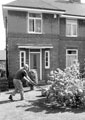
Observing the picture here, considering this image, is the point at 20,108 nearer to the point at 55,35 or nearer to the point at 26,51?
the point at 26,51

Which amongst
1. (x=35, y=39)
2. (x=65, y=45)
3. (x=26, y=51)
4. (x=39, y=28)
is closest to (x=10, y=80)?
(x=26, y=51)

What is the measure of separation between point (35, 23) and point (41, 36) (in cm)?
124

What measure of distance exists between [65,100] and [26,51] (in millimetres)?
7578

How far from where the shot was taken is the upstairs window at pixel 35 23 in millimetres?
14180

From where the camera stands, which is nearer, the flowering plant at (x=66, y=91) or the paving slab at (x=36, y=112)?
the paving slab at (x=36, y=112)

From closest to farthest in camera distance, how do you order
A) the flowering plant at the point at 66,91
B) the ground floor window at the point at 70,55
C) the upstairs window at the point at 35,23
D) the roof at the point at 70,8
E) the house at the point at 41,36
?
1. the flowering plant at the point at 66,91
2. the house at the point at 41,36
3. the upstairs window at the point at 35,23
4. the ground floor window at the point at 70,55
5. the roof at the point at 70,8

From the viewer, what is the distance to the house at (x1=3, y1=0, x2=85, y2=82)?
13.5 meters

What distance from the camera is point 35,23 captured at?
14.3 metres

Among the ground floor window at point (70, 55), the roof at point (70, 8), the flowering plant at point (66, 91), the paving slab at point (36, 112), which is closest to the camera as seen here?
the paving slab at point (36, 112)

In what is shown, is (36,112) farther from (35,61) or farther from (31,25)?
(31,25)

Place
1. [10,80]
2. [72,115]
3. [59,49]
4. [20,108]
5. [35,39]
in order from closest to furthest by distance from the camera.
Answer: [72,115] → [20,108] → [10,80] → [35,39] → [59,49]

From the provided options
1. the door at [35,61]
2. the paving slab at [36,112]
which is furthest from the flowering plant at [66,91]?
the door at [35,61]

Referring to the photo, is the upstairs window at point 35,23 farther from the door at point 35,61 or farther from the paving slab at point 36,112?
the paving slab at point 36,112

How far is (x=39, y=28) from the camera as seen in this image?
1450 centimetres
